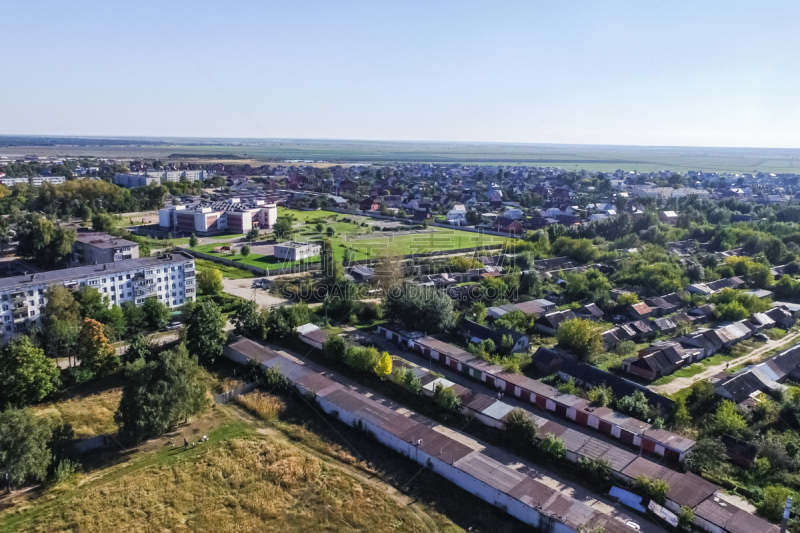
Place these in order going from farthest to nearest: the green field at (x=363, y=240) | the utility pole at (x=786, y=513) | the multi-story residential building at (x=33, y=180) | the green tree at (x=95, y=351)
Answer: the multi-story residential building at (x=33, y=180) → the green field at (x=363, y=240) → the green tree at (x=95, y=351) → the utility pole at (x=786, y=513)

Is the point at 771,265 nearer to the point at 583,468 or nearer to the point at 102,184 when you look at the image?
the point at 583,468

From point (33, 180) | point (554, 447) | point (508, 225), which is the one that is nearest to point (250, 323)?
point (554, 447)

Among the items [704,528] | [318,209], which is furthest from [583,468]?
→ [318,209]

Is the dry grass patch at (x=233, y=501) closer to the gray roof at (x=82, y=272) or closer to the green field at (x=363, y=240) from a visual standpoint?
the gray roof at (x=82, y=272)

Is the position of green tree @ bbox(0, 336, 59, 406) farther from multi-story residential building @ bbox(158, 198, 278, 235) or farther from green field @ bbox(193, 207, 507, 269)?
Answer: multi-story residential building @ bbox(158, 198, 278, 235)

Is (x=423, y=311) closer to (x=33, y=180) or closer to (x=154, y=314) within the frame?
(x=154, y=314)

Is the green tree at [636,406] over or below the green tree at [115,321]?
below

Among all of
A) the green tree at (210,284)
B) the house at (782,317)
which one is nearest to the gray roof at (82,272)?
the green tree at (210,284)
